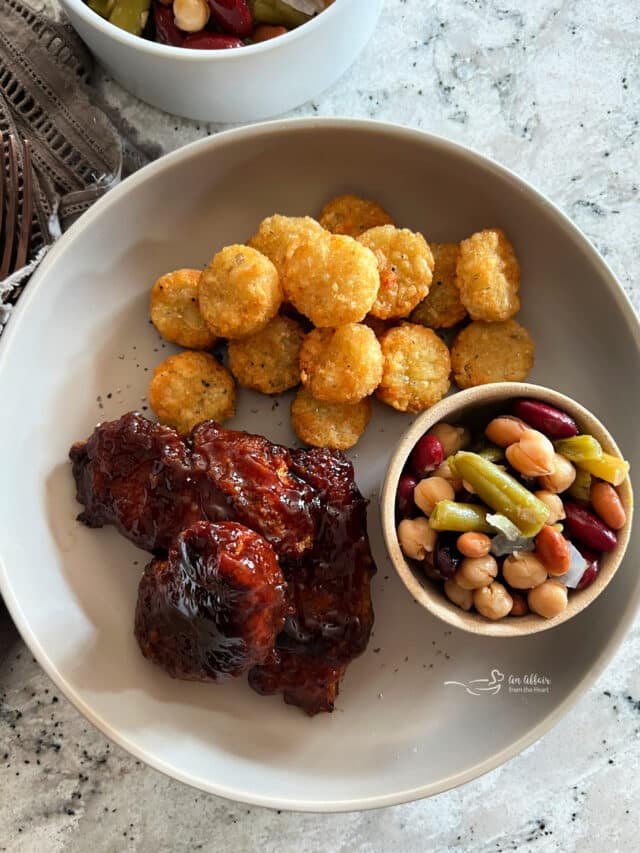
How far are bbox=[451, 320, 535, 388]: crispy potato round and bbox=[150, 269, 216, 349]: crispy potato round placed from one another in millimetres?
486

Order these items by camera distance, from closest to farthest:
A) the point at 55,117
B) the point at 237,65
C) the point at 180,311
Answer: the point at 237,65, the point at 180,311, the point at 55,117

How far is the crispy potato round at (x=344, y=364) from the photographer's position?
4.75ft

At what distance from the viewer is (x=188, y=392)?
153 cm

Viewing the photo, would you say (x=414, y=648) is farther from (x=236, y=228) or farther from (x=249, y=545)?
(x=236, y=228)

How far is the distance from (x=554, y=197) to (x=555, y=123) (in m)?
0.16

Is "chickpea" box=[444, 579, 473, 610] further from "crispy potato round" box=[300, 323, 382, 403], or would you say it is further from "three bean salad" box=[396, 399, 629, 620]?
"crispy potato round" box=[300, 323, 382, 403]

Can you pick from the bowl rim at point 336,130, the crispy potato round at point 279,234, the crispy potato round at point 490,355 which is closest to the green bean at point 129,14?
the bowl rim at point 336,130

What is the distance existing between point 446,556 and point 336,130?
0.83 m

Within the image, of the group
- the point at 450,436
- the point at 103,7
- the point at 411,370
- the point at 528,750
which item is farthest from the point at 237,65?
the point at 528,750

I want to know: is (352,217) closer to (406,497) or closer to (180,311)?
(180,311)

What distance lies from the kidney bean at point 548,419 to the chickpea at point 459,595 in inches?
12.0

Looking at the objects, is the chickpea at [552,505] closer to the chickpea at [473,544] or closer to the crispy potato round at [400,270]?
the chickpea at [473,544]

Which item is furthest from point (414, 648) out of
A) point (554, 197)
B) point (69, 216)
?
point (69, 216)

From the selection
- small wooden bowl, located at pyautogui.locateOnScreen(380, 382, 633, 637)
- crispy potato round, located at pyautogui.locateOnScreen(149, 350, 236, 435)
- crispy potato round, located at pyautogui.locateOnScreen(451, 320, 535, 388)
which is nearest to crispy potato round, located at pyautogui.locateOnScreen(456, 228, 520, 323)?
crispy potato round, located at pyautogui.locateOnScreen(451, 320, 535, 388)
